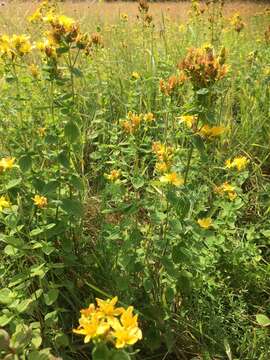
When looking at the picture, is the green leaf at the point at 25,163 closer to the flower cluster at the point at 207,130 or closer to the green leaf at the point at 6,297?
the green leaf at the point at 6,297

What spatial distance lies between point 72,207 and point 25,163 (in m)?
0.19

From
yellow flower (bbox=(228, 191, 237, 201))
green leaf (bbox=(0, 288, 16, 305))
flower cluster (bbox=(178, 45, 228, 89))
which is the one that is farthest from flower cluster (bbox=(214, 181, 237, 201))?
green leaf (bbox=(0, 288, 16, 305))

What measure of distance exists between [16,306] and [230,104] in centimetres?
171

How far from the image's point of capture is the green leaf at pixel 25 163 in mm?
1294

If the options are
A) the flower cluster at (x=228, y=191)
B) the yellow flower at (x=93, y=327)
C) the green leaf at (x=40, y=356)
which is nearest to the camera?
the yellow flower at (x=93, y=327)

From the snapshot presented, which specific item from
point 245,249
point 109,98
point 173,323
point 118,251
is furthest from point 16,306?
point 109,98

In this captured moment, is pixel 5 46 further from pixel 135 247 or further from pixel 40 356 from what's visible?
pixel 40 356

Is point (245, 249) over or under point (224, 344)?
→ over

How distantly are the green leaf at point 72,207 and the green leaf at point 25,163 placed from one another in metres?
0.15

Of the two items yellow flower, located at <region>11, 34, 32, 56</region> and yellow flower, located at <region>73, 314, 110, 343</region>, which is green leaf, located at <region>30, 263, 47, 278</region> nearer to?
yellow flower, located at <region>73, 314, 110, 343</region>

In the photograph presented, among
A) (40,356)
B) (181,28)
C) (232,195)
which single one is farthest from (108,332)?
(181,28)

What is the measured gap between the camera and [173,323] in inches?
55.7

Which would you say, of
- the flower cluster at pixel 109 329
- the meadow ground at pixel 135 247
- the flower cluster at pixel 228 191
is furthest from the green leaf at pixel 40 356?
the flower cluster at pixel 228 191

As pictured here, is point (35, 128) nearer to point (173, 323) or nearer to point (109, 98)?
point (109, 98)
